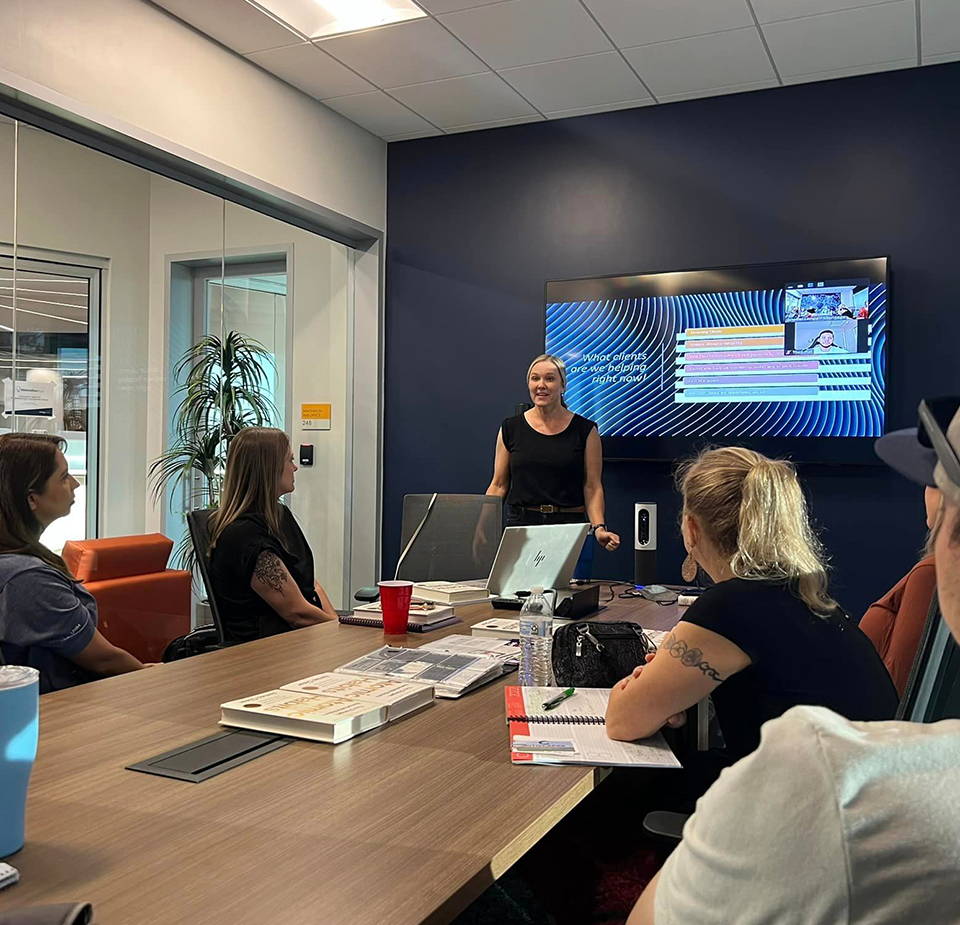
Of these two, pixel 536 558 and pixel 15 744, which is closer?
pixel 15 744

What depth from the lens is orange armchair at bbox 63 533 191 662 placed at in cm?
375

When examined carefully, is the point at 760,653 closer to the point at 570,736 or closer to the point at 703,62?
the point at 570,736

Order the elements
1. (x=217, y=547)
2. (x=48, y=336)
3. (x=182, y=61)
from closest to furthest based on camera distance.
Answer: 1. (x=217, y=547)
2. (x=48, y=336)
3. (x=182, y=61)

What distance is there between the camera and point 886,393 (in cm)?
435

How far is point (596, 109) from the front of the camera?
16.7 ft

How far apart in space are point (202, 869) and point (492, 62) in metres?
4.20

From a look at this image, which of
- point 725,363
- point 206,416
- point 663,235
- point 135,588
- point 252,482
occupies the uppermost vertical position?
point 663,235

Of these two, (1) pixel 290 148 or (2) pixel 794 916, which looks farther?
(1) pixel 290 148

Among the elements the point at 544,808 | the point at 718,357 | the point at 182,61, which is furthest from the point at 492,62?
the point at 544,808

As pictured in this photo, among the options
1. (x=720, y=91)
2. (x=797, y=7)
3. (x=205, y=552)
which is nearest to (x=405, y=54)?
(x=720, y=91)

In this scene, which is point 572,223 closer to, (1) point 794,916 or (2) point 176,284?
(2) point 176,284

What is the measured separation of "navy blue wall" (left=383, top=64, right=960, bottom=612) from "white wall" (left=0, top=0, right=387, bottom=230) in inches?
19.4

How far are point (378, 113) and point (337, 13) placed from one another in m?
1.15

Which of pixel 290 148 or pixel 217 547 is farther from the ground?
pixel 290 148
